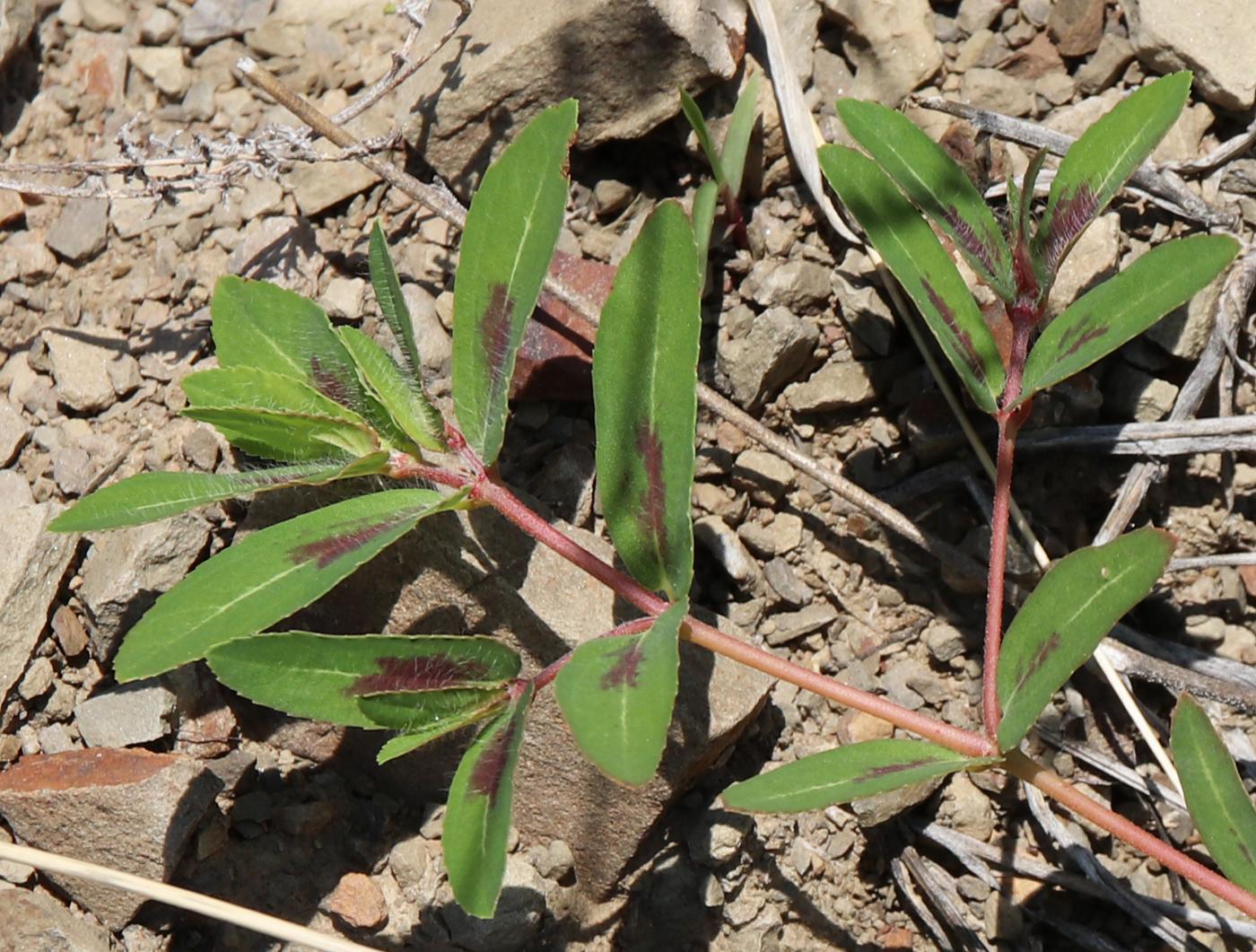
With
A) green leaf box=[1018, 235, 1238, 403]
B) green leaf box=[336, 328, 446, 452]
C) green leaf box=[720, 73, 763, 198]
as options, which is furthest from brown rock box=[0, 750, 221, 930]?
green leaf box=[1018, 235, 1238, 403]

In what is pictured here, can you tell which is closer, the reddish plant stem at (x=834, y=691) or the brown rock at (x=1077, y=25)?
the reddish plant stem at (x=834, y=691)

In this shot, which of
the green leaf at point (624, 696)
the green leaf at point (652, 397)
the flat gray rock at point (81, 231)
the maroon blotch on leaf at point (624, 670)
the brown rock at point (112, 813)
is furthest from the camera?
the flat gray rock at point (81, 231)

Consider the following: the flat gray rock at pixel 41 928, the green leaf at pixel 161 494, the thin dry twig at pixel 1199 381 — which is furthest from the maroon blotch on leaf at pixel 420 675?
the thin dry twig at pixel 1199 381

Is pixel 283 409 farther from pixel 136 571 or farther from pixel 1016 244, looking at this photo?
pixel 1016 244

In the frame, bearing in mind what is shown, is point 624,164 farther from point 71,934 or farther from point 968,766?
point 71,934

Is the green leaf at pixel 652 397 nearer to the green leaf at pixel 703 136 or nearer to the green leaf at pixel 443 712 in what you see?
the green leaf at pixel 443 712

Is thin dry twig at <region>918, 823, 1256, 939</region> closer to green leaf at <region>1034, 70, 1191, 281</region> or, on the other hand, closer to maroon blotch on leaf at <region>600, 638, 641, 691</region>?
maroon blotch on leaf at <region>600, 638, 641, 691</region>

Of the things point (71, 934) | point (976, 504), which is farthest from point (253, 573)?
point (976, 504)

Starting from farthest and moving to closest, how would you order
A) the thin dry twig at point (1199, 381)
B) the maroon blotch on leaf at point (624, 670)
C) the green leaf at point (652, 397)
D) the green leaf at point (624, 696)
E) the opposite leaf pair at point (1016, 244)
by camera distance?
the thin dry twig at point (1199, 381) < the opposite leaf pair at point (1016, 244) < the green leaf at point (652, 397) < the maroon blotch on leaf at point (624, 670) < the green leaf at point (624, 696)
